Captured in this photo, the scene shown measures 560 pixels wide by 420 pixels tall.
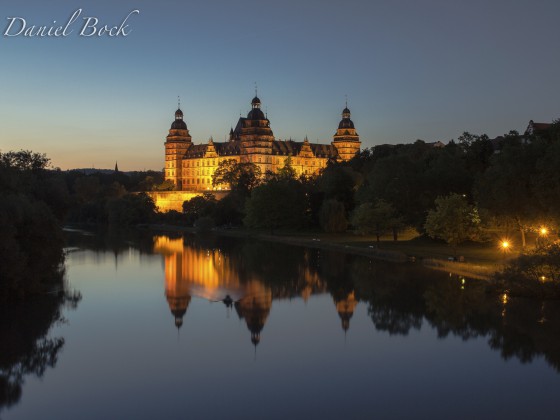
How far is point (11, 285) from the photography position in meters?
26.3

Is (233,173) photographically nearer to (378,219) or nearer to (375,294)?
(378,219)

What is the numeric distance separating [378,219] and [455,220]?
8425 millimetres

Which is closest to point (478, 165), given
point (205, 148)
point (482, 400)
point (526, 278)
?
point (526, 278)

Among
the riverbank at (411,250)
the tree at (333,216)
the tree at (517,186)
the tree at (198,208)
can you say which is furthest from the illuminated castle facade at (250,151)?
the tree at (517,186)

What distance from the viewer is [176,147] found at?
126438 millimetres

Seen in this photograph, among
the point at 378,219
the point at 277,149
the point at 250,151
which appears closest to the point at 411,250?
the point at 378,219

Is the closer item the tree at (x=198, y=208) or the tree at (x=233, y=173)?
the tree at (x=198, y=208)

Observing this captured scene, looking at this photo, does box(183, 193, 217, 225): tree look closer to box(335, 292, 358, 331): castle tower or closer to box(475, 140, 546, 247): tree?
box(475, 140, 546, 247): tree

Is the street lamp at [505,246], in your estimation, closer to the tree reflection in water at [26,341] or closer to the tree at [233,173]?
the tree reflection in water at [26,341]

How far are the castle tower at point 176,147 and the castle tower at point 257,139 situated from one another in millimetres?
14361

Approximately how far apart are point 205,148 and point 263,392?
356 ft

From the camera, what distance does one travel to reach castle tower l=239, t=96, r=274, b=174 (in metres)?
116

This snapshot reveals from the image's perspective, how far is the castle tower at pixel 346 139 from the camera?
424 ft

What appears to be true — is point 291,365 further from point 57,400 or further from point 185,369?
point 57,400
